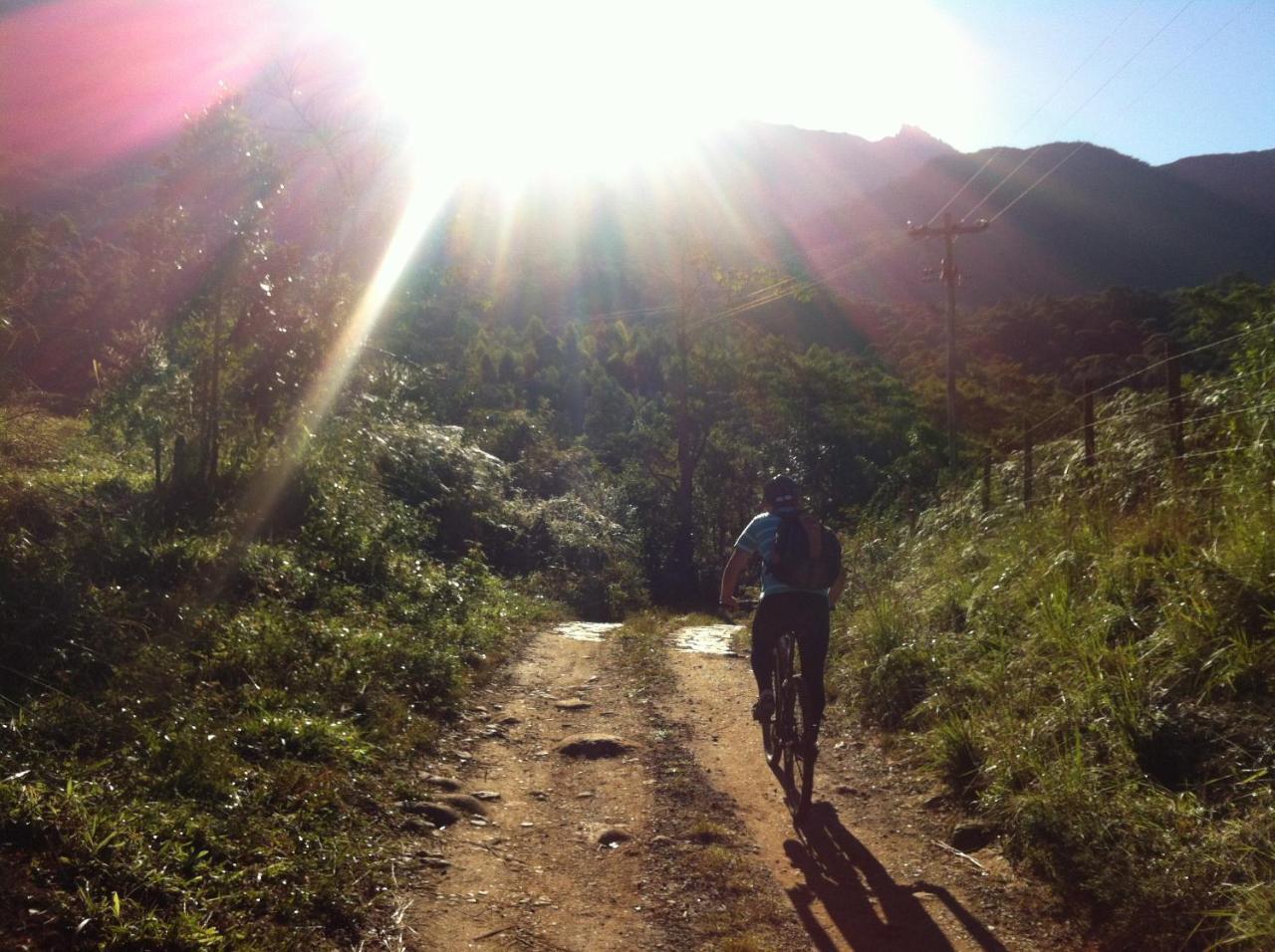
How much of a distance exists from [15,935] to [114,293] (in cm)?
854

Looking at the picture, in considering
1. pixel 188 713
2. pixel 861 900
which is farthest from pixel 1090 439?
pixel 188 713

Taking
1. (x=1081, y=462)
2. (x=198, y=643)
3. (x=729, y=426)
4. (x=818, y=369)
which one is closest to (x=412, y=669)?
(x=198, y=643)

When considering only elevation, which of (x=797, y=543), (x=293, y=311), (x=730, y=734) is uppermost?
(x=293, y=311)

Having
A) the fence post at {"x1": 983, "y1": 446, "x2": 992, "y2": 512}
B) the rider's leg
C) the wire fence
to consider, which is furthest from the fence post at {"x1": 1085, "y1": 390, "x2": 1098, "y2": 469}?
the rider's leg

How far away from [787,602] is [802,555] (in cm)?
32

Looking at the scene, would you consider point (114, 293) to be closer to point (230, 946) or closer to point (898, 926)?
point (230, 946)

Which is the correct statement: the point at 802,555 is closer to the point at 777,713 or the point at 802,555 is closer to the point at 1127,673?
the point at 777,713

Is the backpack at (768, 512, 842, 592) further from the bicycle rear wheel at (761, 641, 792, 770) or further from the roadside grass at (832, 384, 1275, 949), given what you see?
the roadside grass at (832, 384, 1275, 949)

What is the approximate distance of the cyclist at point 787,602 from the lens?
5734 millimetres

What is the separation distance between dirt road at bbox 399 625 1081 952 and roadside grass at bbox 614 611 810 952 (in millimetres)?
12

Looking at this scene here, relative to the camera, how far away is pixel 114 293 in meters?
10.3

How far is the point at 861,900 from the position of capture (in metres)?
4.57

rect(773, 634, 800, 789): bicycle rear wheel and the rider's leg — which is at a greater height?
the rider's leg

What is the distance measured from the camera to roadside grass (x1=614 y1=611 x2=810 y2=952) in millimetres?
4195
